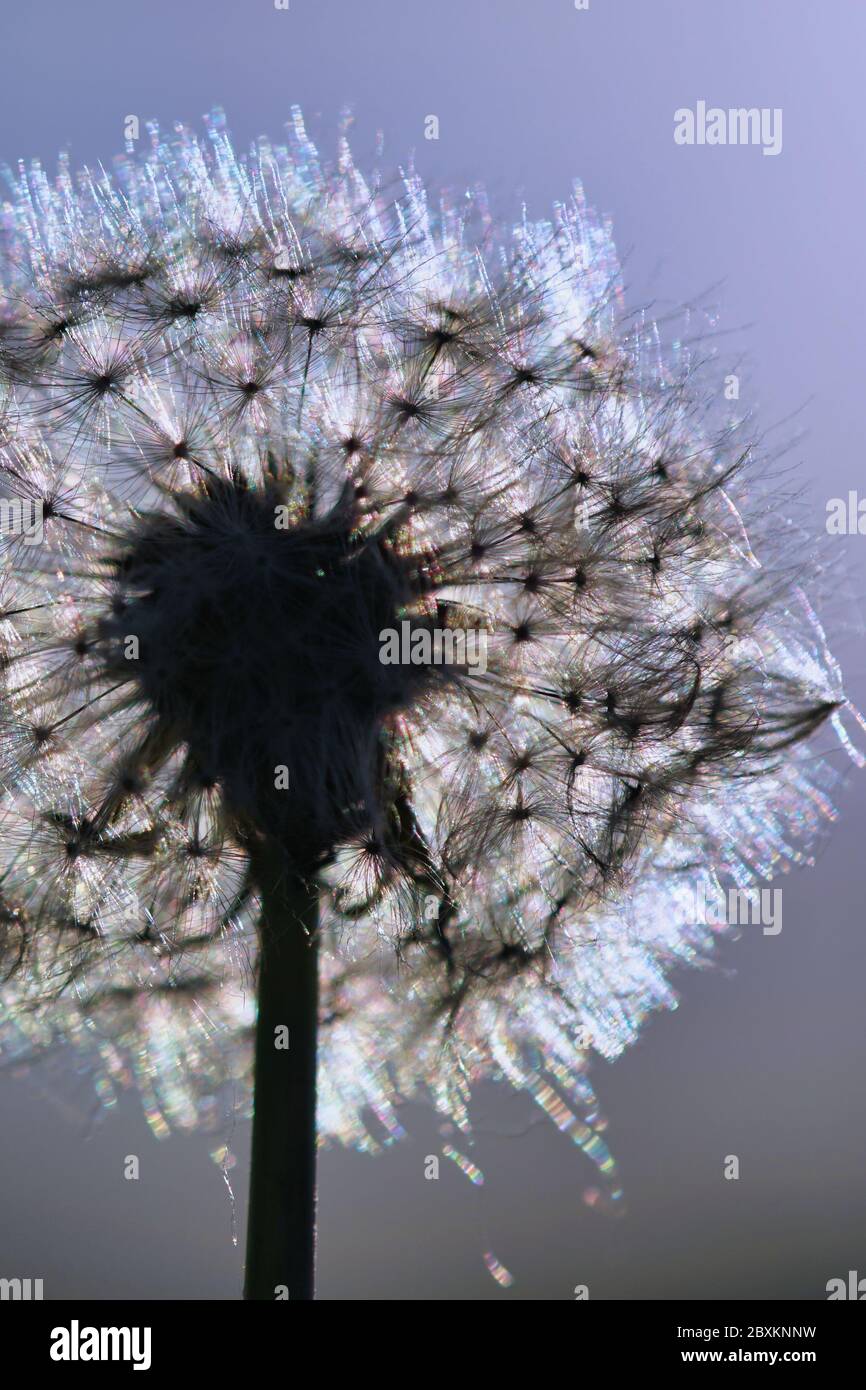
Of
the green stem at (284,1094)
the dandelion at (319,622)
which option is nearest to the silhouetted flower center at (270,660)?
the dandelion at (319,622)

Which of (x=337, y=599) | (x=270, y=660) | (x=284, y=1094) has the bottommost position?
(x=284, y=1094)

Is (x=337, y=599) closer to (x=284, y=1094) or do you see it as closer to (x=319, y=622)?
(x=319, y=622)

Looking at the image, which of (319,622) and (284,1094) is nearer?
(319,622)

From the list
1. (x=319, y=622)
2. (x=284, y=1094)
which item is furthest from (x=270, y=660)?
(x=284, y=1094)

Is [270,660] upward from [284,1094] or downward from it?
upward

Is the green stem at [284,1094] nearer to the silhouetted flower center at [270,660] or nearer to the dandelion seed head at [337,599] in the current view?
the dandelion seed head at [337,599]
